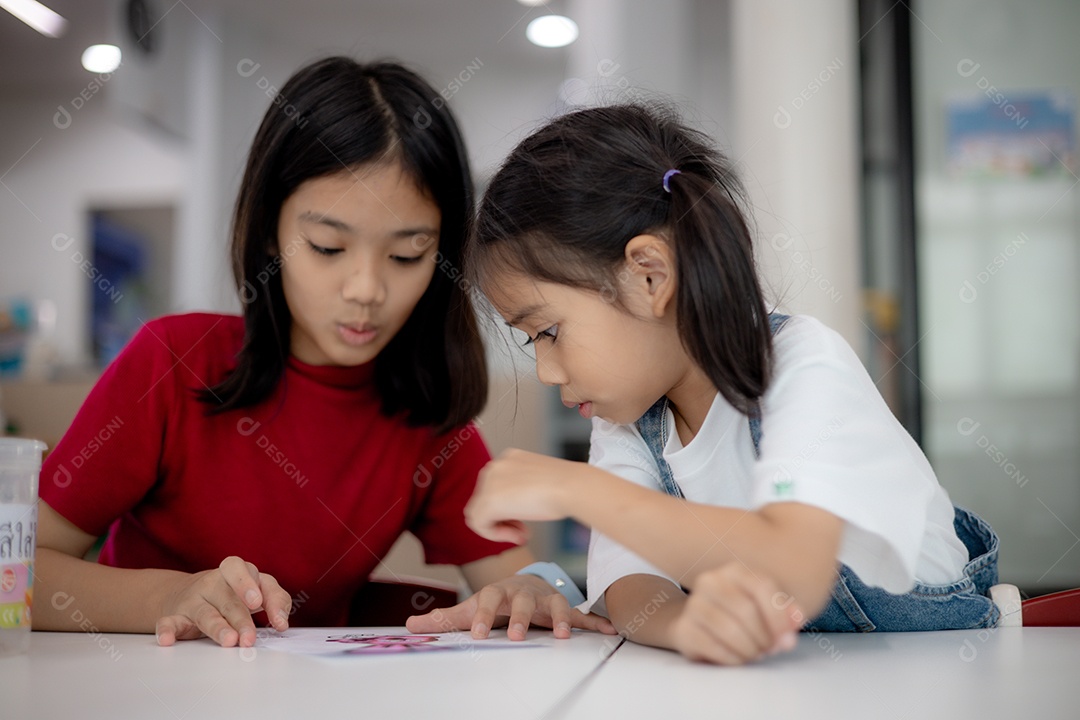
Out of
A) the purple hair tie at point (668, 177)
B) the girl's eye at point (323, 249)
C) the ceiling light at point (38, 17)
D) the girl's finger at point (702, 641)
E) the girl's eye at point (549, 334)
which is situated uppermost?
the ceiling light at point (38, 17)

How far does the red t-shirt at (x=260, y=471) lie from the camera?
3.36ft

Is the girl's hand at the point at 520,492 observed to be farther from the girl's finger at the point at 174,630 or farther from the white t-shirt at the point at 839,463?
the girl's finger at the point at 174,630

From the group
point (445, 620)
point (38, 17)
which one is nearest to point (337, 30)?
point (38, 17)

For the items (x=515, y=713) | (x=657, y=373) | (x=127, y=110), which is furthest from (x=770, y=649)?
(x=127, y=110)

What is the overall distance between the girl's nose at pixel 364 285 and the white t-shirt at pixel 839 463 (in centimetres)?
37

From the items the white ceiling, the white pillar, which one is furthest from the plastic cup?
the white ceiling

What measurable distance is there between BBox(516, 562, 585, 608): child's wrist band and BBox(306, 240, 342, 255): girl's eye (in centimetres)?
41

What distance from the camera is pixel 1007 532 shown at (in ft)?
8.11

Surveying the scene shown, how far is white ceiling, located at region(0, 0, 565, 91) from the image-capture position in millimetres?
4023

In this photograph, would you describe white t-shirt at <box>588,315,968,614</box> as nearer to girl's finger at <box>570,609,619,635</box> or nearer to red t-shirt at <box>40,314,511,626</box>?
girl's finger at <box>570,609,619,635</box>

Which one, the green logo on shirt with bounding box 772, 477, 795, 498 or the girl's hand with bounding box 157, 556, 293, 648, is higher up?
the green logo on shirt with bounding box 772, 477, 795, 498

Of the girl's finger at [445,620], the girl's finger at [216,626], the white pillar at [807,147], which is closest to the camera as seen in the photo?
the girl's finger at [216,626]

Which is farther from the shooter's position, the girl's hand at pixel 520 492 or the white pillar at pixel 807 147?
the white pillar at pixel 807 147

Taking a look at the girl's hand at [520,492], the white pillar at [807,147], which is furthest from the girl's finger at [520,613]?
the white pillar at [807,147]
